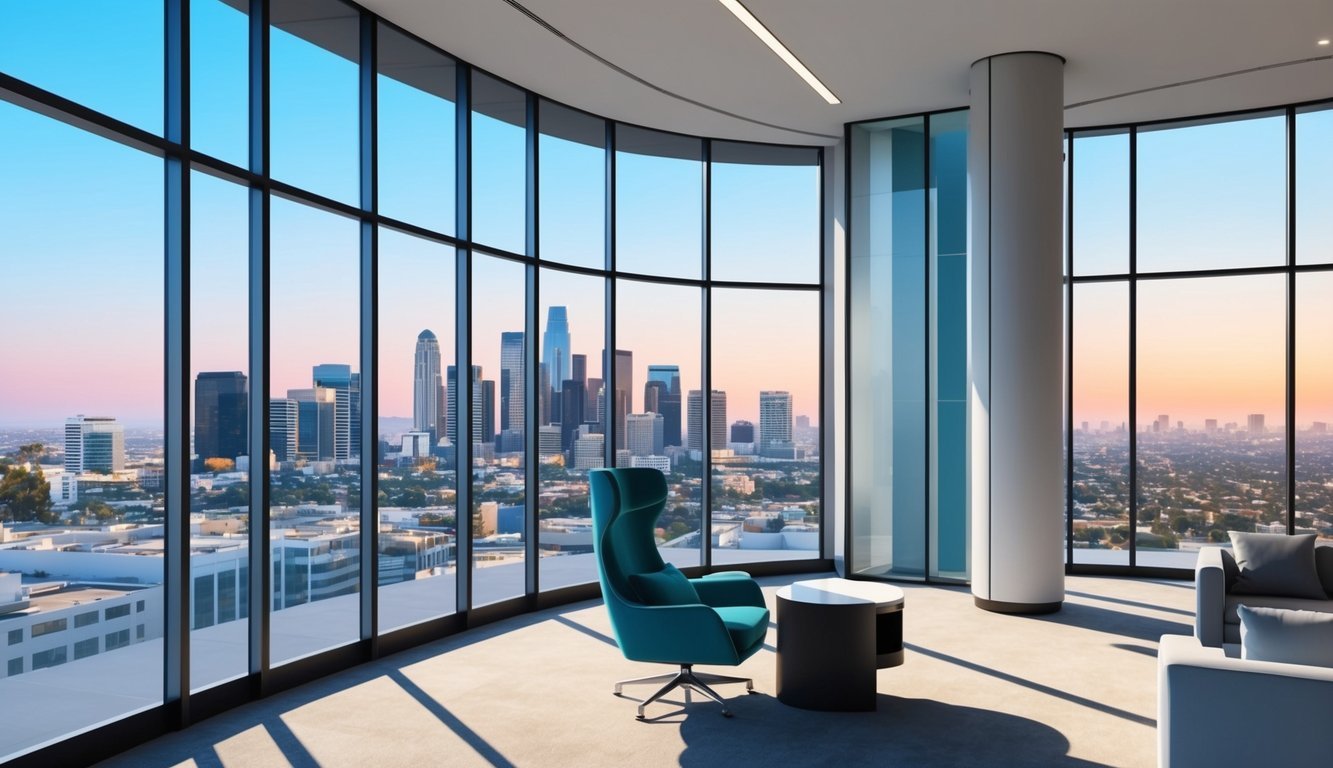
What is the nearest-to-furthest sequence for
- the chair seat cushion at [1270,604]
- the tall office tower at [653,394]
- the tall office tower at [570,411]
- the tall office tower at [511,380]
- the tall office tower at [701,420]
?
the chair seat cushion at [1270,604], the tall office tower at [511,380], the tall office tower at [570,411], the tall office tower at [653,394], the tall office tower at [701,420]

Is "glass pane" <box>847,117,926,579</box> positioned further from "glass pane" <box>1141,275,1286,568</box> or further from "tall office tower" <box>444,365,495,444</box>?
"tall office tower" <box>444,365,495,444</box>

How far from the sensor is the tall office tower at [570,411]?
26.1ft

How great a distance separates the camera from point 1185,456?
8695 mm

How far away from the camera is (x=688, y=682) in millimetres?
5152

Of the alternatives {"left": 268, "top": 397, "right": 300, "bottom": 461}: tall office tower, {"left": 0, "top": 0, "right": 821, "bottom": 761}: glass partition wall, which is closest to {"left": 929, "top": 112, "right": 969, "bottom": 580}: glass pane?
{"left": 0, "top": 0, "right": 821, "bottom": 761}: glass partition wall

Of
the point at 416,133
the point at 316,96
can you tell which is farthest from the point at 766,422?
the point at 316,96

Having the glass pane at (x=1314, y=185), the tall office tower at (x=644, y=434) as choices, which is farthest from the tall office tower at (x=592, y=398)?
the glass pane at (x=1314, y=185)

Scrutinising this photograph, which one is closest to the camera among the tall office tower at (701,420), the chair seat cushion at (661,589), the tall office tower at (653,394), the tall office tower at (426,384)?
the chair seat cushion at (661,589)

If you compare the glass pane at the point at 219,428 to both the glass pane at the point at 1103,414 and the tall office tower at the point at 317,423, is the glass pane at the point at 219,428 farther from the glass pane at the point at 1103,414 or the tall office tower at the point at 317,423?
the glass pane at the point at 1103,414

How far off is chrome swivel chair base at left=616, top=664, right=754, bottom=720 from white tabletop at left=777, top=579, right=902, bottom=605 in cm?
52

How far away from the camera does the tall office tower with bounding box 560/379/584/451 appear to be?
313 inches

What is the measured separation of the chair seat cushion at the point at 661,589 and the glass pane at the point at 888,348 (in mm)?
3581

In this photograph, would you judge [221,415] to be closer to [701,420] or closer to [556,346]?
[556,346]

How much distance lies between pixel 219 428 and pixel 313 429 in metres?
0.71
